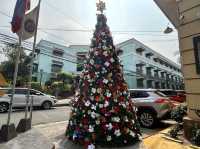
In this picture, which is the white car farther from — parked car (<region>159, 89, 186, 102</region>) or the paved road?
parked car (<region>159, 89, 186, 102</region>)

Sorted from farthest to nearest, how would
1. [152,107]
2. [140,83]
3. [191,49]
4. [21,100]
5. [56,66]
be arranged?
[140,83] → [56,66] → [21,100] → [152,107] → [191,49]

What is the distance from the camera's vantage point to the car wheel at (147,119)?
8.15 m

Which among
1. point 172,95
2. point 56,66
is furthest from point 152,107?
point 56,66

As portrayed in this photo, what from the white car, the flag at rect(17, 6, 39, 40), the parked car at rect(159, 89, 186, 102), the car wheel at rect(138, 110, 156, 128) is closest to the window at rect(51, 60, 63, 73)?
the white car

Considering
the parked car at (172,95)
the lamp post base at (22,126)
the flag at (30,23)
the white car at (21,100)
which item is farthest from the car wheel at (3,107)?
the parked car at (172,95)

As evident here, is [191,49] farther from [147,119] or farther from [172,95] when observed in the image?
[172,95]

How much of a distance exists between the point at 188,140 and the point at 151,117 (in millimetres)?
3281

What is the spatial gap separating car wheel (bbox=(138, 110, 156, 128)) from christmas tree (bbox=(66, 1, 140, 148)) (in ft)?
9.56

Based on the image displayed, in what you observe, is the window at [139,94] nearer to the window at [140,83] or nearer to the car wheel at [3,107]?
the car wheel at [3,107]

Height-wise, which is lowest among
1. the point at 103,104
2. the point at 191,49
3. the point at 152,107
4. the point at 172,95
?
the point at 152,107

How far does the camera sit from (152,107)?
8172mm

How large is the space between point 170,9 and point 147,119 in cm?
424

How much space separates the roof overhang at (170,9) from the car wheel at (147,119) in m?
3.69

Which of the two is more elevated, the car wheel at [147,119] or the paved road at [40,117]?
the car wheel at [147,119]
